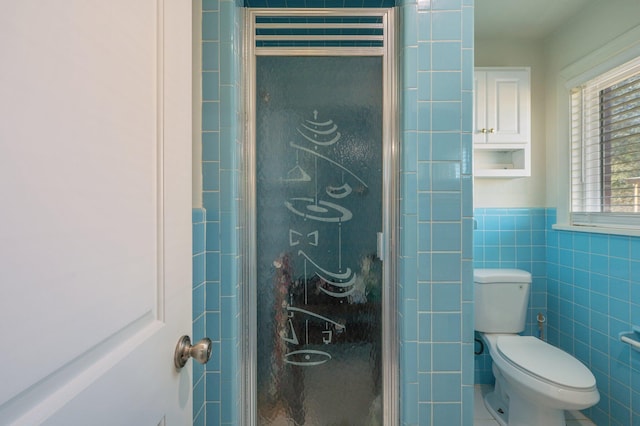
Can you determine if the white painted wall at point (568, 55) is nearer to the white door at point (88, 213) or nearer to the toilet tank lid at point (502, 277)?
the toilet tank lid at point (502, 277)

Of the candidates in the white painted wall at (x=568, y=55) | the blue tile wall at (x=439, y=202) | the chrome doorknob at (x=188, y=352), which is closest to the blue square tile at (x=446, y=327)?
the blue tile wall at (x=439, y=202)

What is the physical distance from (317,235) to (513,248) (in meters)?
1.64

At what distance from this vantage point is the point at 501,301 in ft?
6.07

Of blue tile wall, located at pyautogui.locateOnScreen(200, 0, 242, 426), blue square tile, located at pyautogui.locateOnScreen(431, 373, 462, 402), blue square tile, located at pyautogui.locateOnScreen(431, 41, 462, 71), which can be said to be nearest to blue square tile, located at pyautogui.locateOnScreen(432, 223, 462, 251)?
blue square tile, located at pyautogui.locateOnScreen(431, 373, 462, 402)

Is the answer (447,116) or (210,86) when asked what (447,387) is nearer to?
(447,116)

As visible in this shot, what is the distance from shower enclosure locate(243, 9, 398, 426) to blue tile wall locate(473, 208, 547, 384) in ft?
4.23

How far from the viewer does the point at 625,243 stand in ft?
5.14

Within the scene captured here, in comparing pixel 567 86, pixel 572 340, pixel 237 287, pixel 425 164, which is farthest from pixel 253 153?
pixel 572 340

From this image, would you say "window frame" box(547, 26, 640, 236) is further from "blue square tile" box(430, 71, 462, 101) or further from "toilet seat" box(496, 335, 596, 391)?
"blue square tile" box(430, 71, 462, 101)

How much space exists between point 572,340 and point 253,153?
2.26 metres

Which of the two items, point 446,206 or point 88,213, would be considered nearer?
point 88,213

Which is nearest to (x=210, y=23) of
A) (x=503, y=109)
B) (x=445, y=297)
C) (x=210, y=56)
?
(x=210, y=56)

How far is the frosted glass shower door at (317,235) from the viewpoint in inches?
45.0

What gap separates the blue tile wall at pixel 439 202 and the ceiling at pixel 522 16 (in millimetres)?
1094
